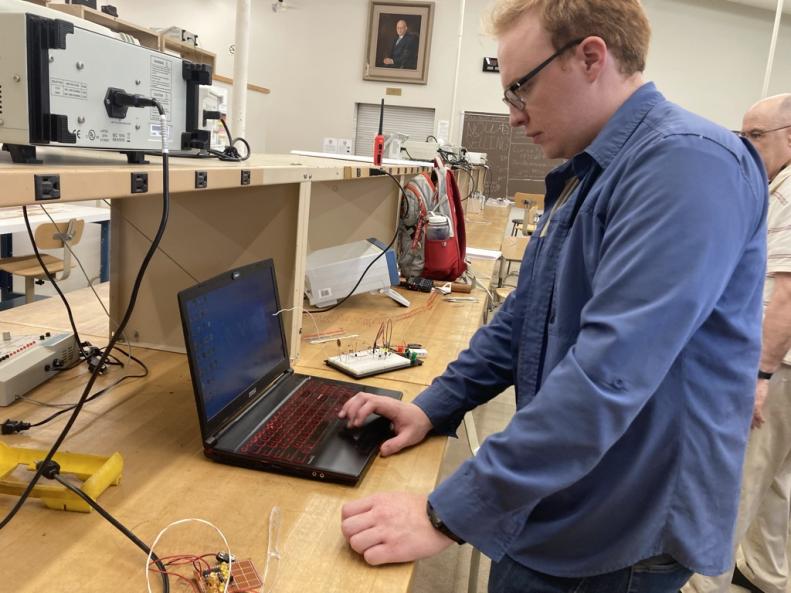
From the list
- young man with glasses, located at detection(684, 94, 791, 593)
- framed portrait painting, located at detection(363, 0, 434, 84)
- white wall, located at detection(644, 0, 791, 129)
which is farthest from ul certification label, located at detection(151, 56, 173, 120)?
white wall, located at detection(644, 0, 791, 129)

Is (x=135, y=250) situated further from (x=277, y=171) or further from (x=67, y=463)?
(x=67, y=463)

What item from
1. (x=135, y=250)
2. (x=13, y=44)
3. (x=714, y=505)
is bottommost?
(x=714, y=505)

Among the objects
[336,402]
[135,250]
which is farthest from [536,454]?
[135,250]

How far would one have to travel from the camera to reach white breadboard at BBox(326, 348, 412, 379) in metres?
1.49

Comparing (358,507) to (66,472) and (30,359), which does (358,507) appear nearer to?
(66,472)

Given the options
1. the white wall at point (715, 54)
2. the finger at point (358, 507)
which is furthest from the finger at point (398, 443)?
the white wall at point (715, 54)

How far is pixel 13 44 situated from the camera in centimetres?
68

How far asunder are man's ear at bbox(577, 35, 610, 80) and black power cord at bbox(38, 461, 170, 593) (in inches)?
34.0

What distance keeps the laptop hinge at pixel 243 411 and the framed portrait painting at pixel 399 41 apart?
6900 mm

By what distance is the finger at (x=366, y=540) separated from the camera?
2.65 ft

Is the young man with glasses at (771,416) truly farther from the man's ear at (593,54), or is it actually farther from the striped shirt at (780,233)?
the man's ear at (593,54)

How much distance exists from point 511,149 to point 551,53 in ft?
23.8

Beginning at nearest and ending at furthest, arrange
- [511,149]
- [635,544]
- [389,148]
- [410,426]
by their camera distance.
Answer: [635,544] → [410,426] → [389,148] → [511,149]

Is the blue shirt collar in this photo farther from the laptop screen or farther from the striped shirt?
the striped shirt
